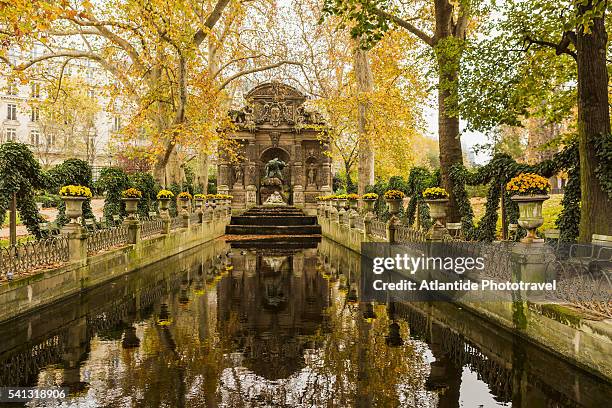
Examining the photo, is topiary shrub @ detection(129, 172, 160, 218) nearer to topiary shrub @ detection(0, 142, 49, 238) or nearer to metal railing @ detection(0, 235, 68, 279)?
topiary shrub @ detection(0, 142, 49, 238)

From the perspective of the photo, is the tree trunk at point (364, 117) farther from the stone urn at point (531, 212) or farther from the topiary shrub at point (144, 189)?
the stone urn at point (531, 212)

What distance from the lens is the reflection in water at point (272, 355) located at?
16.7ft

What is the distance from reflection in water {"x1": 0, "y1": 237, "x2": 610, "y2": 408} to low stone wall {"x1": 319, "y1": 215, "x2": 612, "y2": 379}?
0.61 feet

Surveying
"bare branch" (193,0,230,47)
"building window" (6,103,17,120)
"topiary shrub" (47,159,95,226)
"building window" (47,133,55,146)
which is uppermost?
"building window" (6,103,17,120)

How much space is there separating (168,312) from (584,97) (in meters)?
9.61

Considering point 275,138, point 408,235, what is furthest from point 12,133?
point 408,235

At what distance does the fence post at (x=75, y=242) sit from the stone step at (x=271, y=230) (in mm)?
17611

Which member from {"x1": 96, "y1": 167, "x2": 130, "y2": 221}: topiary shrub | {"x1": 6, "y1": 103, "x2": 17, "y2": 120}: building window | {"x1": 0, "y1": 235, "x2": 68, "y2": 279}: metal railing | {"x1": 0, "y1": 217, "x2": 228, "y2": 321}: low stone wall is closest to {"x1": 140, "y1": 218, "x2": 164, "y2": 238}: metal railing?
{"x1": 0, "y1": 217, "x2": 228, "y2": 321}: low stone wall

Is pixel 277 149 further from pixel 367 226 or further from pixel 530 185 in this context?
pixel 530 185

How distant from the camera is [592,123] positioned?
955 centimetres

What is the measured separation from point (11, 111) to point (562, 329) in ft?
215

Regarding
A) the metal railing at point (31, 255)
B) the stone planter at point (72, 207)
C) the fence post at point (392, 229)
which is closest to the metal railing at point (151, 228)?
the stone planter at point (72, 207)

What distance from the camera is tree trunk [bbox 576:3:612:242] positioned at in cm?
917

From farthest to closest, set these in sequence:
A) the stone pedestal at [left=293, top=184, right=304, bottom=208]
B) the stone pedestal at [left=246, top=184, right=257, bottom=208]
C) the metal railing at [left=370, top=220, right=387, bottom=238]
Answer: the stone pedestal at [left=293, top=184, right=304, bottom=208], the stone pedestal at [left=246, top=184, right=257, bottom=208], the metal railing at [left=370, top=220, right=387, bottom=238]
